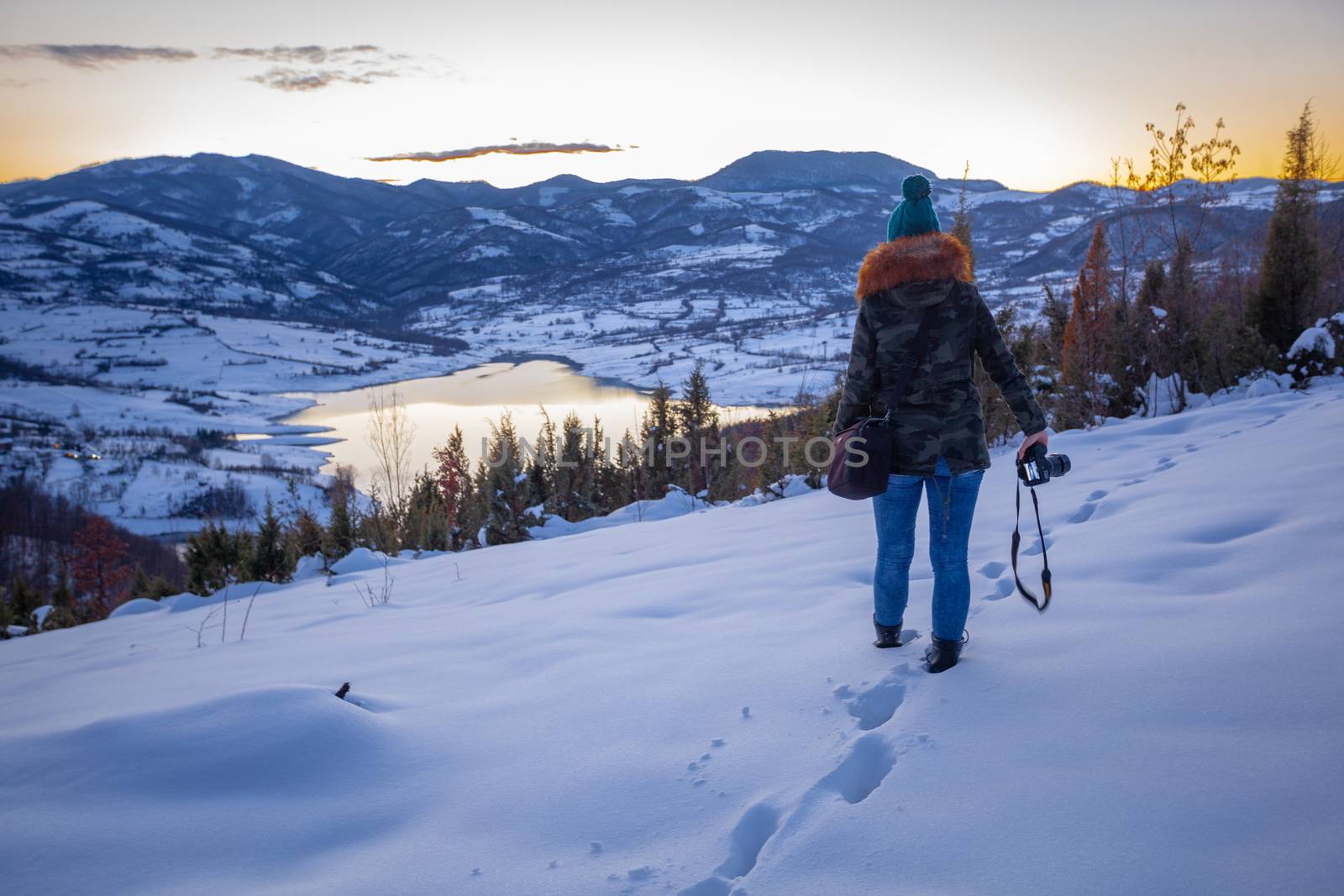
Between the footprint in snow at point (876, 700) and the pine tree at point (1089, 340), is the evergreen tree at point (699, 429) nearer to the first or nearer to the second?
the pine tree at point (1089, 340)

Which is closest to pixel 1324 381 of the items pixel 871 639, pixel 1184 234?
pixel 1184 234

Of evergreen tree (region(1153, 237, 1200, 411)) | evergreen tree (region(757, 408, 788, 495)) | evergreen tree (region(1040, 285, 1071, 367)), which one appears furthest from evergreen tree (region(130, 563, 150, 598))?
evergreen tree (region(1153, 237, 1200, 411))

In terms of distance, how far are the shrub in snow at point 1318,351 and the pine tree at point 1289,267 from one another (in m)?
0.96

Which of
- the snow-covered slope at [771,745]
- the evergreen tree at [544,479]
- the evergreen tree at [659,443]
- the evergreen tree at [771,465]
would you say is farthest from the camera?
the evergreen tree at [659,443]

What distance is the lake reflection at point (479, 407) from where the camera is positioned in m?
31.3

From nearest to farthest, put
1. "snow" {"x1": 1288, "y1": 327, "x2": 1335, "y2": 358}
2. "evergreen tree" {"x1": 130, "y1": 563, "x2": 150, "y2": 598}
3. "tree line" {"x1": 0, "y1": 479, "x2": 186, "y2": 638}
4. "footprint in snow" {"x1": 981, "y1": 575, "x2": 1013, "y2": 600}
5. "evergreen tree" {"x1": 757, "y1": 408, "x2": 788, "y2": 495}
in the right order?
"footprint in snow" {"x1": 981, "y1": 575, "x2": 1013, "y2": 600} < "snow" {"x1": 1288, "y1": 327, "x2": 1335, "y2": 358} < "evergreen tree" {"x1": 757, "y1": 408, "x2": 788, "y2": 495} < "tree line" {"x1": 0, "y1": 479, "x2": 186, "y2": 638} < "evergreen tree" {"x1": 130, "y1": 563, "x2": 150, "y2": 598}

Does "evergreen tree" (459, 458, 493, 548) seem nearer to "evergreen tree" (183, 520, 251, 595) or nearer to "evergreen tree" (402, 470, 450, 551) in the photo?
"evergreen tree" (402, 470, 450, 551)

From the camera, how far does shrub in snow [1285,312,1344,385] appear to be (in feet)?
24.5

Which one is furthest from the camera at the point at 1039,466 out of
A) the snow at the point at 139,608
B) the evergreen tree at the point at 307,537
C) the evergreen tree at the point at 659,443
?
the evergreen tree at the point at 659,443

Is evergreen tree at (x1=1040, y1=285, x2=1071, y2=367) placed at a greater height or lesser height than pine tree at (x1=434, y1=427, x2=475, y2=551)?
greater

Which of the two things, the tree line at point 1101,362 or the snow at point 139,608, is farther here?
the tree line at point 1101,362

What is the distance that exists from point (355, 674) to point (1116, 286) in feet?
33.4

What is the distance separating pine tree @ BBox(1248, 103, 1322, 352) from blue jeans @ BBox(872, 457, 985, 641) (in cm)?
922

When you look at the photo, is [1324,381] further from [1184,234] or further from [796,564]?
[796,564]
